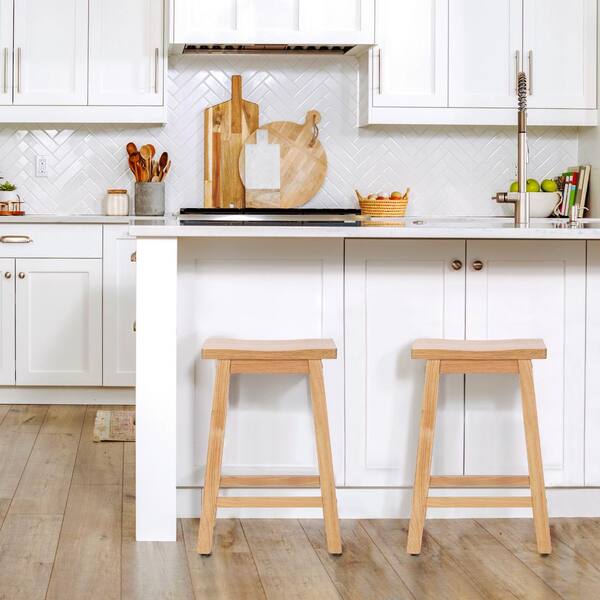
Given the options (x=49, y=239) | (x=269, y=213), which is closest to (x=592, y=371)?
(x=269, y=213)

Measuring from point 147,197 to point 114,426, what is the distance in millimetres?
1234

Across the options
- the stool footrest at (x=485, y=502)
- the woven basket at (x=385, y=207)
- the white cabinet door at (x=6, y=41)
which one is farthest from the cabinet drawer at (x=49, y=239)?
the stool footrest at (x=485, y=502)

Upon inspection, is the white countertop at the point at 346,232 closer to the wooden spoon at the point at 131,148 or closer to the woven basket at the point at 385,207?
the woven basket at the point at 385,207

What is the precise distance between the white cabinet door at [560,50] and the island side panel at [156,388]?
2.65m

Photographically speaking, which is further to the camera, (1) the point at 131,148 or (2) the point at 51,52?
(1) the point at 131,148

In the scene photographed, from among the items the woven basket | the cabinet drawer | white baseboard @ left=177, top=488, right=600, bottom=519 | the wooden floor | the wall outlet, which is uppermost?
the wall outlet

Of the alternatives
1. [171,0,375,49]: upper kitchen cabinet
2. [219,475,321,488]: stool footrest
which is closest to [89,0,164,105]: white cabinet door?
[171,0,375,49]: upper kitchen cabinet

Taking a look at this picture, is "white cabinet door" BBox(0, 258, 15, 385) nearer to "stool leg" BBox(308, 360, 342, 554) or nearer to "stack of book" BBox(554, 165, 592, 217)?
"stool leg" BBox(308, 360, 342, 554)

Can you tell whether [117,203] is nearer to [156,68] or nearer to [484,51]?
[156,68]

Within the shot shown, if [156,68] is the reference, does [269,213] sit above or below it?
below

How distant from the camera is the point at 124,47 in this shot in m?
4.88

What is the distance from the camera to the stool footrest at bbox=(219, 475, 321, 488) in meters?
2.91

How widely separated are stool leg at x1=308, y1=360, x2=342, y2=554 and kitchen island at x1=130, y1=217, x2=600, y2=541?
29 centimetres

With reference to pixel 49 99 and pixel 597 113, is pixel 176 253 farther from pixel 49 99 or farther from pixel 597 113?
pixel 597 113
